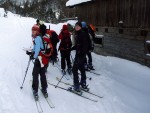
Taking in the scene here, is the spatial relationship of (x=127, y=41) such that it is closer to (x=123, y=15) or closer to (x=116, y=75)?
(x=123, y=15)

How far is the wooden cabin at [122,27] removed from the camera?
1153 centimetres


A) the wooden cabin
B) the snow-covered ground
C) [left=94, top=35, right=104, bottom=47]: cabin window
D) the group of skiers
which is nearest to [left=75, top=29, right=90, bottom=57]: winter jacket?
the group of skiers

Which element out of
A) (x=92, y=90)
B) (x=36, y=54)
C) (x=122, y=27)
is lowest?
(x=92, y=90)

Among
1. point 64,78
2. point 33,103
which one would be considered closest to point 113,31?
point 64,78

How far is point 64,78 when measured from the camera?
34.7ft

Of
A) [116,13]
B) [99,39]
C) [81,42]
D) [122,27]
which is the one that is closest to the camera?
[81,42]

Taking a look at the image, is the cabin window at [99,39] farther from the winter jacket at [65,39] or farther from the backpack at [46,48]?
the backpack at [46,48]

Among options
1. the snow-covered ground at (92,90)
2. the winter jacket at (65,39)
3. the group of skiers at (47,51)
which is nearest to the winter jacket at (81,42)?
the group of skiers at (47,51)

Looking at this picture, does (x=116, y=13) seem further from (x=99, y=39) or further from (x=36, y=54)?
(x=36, y=54)

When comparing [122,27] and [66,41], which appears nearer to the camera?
[66,41]

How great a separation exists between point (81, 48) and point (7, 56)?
522cm

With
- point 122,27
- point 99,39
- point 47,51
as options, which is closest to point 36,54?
point 47,51

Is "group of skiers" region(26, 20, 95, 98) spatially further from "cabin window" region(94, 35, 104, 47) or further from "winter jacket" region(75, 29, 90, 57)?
"cabin window" region(94, 35, 104, 47)

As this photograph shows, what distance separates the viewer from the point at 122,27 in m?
13.5
